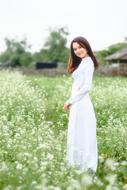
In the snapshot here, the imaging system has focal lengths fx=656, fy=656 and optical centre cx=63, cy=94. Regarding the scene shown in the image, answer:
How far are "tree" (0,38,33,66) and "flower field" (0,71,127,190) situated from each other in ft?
278

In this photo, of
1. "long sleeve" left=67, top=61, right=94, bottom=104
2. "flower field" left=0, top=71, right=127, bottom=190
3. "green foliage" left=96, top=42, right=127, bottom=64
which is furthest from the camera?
"green foliage" left=96, top=42, right=127, bottom=64

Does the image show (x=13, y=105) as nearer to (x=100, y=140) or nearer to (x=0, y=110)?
(x=0, y=110)

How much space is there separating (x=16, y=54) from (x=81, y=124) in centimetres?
10201

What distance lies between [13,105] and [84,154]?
6659 mm

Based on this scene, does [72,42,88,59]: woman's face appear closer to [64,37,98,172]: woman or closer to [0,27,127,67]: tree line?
[64,37,98,172]: woman

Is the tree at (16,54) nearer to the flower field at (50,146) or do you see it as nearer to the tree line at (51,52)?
the tree line at (51,52)

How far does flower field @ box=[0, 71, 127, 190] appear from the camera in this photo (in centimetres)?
664

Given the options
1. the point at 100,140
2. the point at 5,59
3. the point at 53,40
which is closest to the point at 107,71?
the point at 100,140

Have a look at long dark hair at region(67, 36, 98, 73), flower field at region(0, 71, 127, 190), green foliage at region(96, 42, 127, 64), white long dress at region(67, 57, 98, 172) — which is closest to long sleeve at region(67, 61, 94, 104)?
white long dress at region(67, 57, 98, 172)

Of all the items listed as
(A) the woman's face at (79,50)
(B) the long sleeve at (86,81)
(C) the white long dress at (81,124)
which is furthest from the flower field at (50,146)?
(A) the woman's face at (79,50)

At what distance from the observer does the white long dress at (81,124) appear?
837cm

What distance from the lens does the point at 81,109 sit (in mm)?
8484

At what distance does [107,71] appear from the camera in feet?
148

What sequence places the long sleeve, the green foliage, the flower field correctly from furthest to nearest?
the green foliage
the long sleeve
the flower field
